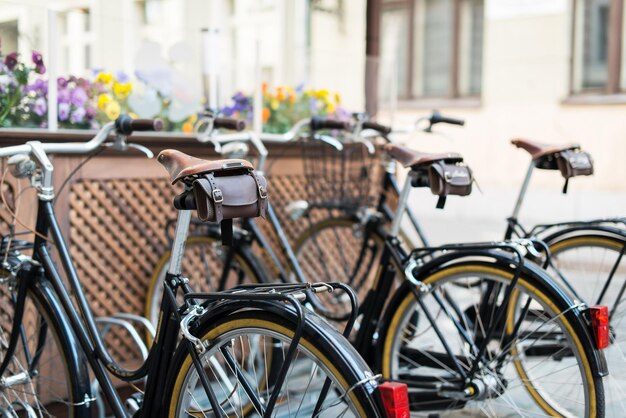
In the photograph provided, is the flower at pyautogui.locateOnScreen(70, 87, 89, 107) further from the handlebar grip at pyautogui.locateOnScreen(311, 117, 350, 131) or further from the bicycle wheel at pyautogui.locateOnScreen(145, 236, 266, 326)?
the handlebar grip at pyautogui.locateOnScreen(311, 117, 350, 131)

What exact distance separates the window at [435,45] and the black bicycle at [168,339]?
9417mm

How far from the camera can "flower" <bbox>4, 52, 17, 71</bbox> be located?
3.80 metres

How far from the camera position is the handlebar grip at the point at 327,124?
4174 mm

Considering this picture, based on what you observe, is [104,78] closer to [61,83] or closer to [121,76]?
[121,76]

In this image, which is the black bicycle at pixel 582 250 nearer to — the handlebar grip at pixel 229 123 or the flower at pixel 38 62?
the handlebar grip at pixel 229 123

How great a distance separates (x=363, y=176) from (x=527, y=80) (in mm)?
7703

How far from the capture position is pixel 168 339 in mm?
2561

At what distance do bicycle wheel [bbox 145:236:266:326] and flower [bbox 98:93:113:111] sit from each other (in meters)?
0.79

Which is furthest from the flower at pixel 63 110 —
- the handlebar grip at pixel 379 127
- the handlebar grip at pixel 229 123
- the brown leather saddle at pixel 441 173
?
the brown leather saddle at pixel 441 173

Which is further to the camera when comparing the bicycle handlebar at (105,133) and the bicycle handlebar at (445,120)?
the bicycle handlebar at (445,120)

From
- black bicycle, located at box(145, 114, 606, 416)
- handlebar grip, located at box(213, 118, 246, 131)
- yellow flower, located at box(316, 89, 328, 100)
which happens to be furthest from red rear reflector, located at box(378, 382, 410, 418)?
yellow flower, located at box(316, 89, 328, 100)

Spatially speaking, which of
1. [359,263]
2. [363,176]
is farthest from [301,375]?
[363,176]

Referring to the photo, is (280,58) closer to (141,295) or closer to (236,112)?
(236,112)

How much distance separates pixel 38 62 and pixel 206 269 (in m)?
1.20
